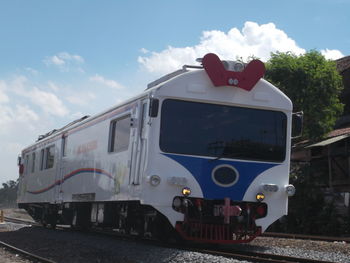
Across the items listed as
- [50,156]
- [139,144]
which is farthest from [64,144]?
[139,144]

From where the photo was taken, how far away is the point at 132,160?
1044cm

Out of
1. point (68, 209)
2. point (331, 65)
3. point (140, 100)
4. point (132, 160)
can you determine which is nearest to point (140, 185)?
point (132, 160)

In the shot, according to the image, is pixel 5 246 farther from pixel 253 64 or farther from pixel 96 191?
pixel 253 64

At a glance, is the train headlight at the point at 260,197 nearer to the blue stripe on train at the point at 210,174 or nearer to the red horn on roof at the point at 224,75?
the blue stripe on train at the point at 210,174

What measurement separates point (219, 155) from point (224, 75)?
1453 mm

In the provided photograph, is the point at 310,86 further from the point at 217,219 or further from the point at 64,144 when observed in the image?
the point at 217,219

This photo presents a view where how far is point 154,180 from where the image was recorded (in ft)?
31.5

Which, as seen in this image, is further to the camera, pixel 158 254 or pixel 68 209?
pixel 68 209

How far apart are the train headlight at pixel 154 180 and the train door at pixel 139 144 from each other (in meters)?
0.39

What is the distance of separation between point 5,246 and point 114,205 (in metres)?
2.70

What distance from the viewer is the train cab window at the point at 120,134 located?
11.1 m

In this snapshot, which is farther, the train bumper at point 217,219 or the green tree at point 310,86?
the green tree at point 310,86

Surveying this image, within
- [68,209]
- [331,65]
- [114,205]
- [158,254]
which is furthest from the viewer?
[331,65]

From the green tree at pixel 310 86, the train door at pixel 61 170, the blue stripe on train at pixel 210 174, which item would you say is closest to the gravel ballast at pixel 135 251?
the blue stripe on train at pixel 210 174
